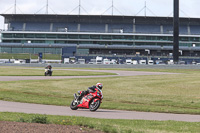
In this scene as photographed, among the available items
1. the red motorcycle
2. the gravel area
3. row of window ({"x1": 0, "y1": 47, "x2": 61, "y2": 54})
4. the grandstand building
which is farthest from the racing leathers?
the grandstand building

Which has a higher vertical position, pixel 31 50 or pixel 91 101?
pixel 31 50

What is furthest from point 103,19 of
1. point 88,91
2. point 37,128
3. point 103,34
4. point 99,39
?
point 37,128

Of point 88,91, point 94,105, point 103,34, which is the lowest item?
point 94,105

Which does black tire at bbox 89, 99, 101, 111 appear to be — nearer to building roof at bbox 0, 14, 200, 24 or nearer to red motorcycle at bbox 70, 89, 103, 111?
red motorcycle at bbox 70, 89, 103, 111

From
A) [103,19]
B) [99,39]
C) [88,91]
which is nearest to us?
[88,91]

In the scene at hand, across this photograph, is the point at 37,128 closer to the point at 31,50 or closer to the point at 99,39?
the point at 31,50

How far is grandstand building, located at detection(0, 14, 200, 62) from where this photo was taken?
461ft

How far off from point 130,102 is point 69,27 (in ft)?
419

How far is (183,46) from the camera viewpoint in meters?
142

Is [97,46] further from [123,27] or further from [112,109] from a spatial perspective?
[112,109]

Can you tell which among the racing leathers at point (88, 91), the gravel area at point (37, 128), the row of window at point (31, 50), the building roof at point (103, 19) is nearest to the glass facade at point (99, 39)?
the building roof at point (103, 19)

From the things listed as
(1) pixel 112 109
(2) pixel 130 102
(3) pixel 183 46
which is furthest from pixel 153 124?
(3) pixel 183 46

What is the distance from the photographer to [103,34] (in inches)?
5610

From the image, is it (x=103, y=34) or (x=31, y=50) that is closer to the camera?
(x=31, y=50)
